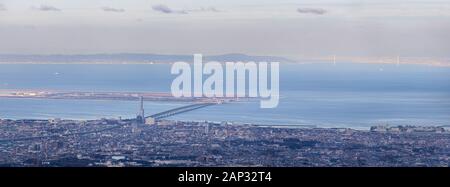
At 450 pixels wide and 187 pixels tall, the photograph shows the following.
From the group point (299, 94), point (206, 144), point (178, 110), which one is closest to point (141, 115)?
point (178, 110)

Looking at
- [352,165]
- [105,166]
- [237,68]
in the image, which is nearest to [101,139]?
[105,166]

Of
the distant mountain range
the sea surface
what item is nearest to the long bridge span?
the sea surface

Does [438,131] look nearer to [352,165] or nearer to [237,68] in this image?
[352,165]

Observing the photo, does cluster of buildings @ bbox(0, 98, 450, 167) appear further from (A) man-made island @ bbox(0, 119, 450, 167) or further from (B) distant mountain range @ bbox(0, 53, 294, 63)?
(B) distant mountain range @ bbox(0, 53, 294, 63)

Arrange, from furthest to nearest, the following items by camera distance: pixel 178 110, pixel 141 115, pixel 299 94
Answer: pixel 141 115 → pixel 178 110 → pixel 299 94

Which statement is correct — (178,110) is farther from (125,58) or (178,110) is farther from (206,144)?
(125,58)
